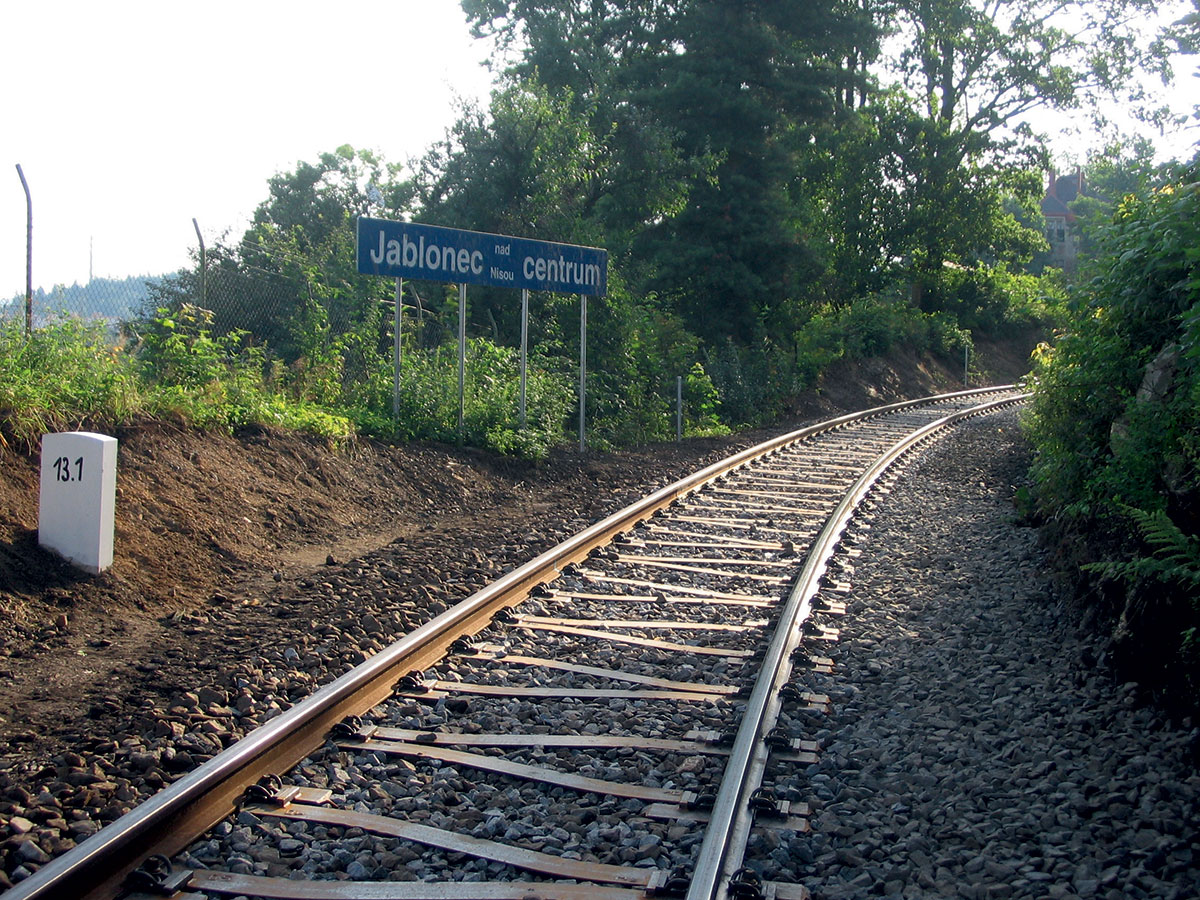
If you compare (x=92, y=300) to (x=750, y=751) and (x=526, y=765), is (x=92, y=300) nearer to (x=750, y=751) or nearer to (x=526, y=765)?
(x=526, y=765)

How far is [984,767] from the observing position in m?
4.27

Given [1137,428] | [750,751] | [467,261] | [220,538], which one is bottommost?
[750,751]

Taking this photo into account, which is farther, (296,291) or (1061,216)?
(1061,216)

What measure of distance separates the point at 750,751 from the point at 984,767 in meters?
0.99

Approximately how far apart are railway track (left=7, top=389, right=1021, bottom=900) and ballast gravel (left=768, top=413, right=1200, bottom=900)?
187mm

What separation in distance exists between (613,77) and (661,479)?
56.6 ft

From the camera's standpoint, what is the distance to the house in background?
78.4m

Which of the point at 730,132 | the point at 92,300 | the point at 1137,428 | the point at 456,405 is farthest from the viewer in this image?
the point at 730,132

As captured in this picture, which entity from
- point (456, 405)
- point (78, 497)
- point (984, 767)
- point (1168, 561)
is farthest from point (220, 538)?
point (1168, 561)

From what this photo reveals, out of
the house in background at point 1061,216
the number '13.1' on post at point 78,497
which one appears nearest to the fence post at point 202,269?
the number '13.1' on post at point 78,497

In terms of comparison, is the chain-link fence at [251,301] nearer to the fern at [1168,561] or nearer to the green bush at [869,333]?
the fern at [1168,561]

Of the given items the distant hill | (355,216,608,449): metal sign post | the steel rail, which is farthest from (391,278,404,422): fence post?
Result: the steel rail

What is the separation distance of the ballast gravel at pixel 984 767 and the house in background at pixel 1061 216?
73.8 m

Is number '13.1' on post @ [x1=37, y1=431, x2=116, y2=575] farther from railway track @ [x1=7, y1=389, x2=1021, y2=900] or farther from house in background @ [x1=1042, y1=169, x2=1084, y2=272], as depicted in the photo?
house in background @ [x1=1042, y1=169, x2=1084, y2=272]
